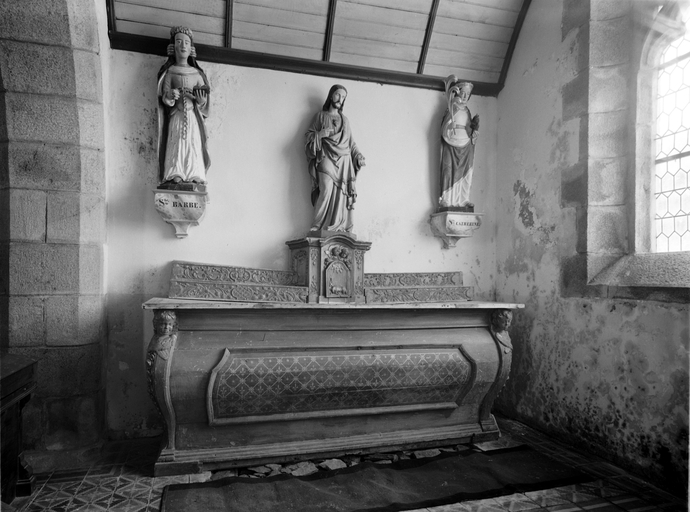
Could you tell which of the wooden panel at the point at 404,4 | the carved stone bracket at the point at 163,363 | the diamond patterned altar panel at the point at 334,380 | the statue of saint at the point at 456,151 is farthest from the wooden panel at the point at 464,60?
the carved stone bracket at the point at 163,363

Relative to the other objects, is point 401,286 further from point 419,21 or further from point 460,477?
point 419,21

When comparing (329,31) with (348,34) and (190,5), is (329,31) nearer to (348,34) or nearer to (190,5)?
(348,34)

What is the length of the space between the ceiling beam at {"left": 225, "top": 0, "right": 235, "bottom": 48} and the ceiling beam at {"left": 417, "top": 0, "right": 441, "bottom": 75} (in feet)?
5.66

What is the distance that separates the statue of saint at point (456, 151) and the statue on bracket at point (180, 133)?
2153 mm

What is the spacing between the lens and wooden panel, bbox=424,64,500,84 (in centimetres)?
462

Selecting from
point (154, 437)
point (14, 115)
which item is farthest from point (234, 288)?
point (14, 115)

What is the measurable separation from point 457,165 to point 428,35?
1.21 meters

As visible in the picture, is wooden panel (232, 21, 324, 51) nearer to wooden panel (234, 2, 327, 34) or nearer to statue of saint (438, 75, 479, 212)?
wooden panel (234, 2, 327, 34)

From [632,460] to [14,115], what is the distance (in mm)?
4762

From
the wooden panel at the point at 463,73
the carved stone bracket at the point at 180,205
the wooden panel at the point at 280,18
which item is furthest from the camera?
the wooden panel at the point at 463,73

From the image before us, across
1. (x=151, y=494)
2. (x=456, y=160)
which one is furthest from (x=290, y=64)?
(x=151, y=494)

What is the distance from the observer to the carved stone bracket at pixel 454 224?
4.43 metres

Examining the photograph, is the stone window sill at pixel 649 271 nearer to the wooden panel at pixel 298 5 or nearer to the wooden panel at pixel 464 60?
the wooden panel at pixel 464 60

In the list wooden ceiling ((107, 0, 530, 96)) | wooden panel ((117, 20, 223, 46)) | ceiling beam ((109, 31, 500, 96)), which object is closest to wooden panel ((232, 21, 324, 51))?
wooden ceiling ((107, 0, 530, 96))
